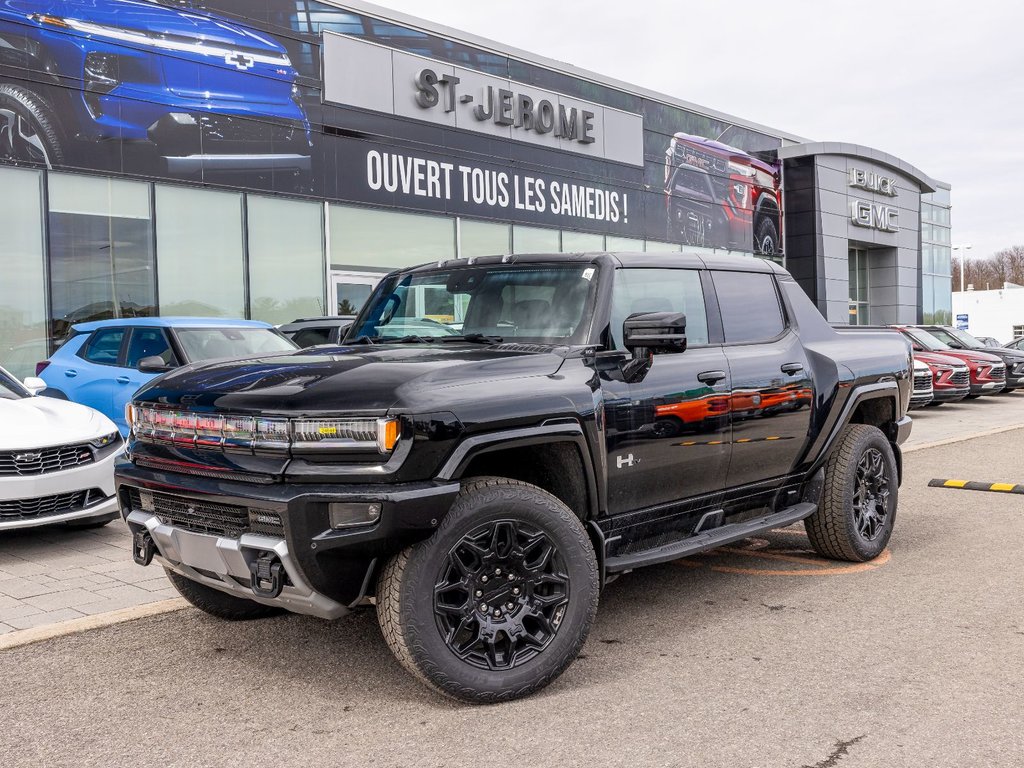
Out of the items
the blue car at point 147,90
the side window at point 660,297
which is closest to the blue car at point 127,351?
the side window at point 660,297

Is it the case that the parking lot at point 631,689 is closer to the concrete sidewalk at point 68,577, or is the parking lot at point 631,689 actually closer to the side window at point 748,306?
the concrete sidewalk at point 68,577

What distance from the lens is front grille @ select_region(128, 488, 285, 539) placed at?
12.1 feet

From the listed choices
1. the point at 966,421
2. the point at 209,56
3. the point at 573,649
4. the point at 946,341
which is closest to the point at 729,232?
the point at 946,341

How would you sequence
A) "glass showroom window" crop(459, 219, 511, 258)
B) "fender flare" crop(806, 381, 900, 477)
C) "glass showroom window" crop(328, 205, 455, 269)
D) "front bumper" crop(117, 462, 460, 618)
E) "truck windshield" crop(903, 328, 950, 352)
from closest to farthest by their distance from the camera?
1. "front bumper" crop(117, 462, 460, 618)
2. "fender flare" crop(806, 381, 900, 477)
3. "truck windshield" crop(903, 328, 950, 352)
4. "glass showroom window" crop(328, 205, 455, 269)
5. "glass showroom window" crop(459, 219, 511, 258)

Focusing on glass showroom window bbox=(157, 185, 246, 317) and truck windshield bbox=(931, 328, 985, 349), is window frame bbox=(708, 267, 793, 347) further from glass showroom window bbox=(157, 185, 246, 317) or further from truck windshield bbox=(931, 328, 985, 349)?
truck windshield bbox=(931, 328, 985, 349)

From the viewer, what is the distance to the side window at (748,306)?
546 centimetres

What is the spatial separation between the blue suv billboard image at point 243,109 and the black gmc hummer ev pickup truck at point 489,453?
12.3 metres

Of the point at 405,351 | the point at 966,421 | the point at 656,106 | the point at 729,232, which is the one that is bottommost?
the point at 966,421

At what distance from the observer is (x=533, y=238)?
24.2m

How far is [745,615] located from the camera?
509 cm

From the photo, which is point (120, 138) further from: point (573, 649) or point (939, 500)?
point (573, 649)

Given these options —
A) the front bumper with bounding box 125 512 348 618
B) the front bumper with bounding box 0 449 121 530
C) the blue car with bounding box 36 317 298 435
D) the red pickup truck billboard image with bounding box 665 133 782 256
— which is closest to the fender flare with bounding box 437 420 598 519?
the front bumper with bounding box 125 512 348 618

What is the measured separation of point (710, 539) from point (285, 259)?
1521cm

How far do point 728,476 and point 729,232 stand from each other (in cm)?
2733
